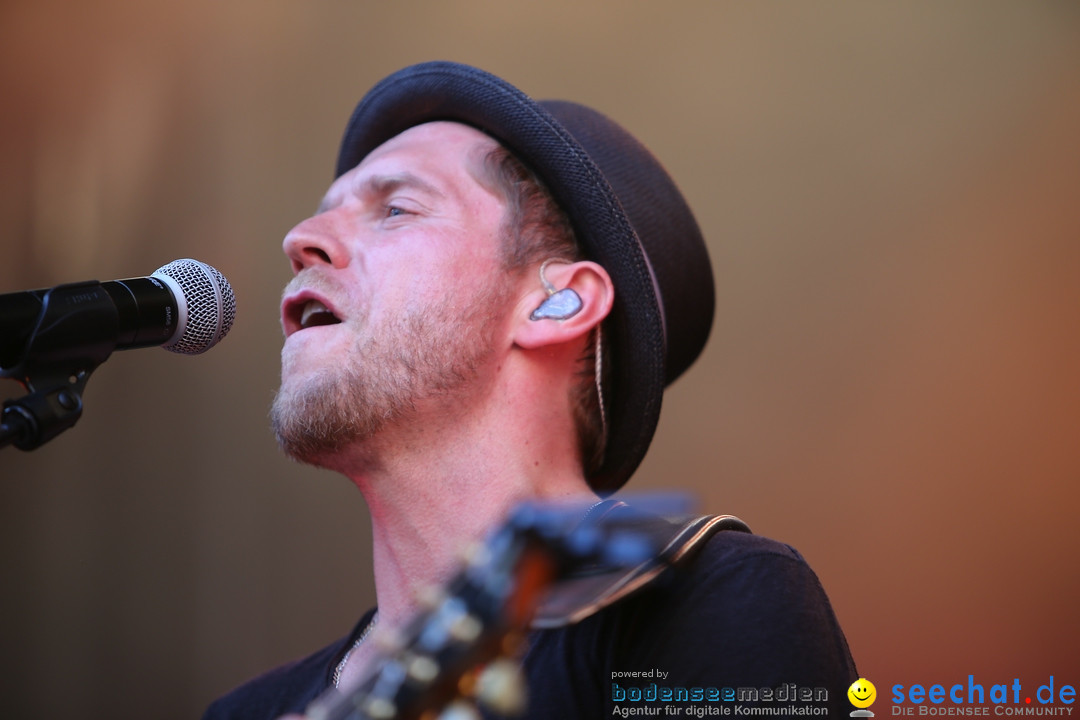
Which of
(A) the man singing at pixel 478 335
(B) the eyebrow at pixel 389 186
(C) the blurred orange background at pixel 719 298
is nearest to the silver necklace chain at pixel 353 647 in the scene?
(A) the man singing at pixel 478 335

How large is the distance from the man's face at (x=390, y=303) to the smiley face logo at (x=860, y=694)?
684mm

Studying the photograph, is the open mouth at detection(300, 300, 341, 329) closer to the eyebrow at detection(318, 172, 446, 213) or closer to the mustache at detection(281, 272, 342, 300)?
the mustache at detection(281, 272, 342, 300)

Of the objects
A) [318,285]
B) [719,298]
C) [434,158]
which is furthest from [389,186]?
[719,298]

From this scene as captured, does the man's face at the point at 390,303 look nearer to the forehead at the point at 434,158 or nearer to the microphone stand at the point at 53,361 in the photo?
the forehead at the point at 434,158

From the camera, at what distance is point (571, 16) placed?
112 inches

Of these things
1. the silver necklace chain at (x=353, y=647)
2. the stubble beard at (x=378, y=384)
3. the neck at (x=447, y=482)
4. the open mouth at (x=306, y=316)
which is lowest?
the silver necklace chain at (x=353, y=647)

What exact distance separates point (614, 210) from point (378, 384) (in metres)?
0.47

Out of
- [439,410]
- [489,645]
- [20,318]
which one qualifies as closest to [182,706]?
[439,410]

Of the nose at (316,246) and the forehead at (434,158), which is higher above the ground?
the forehead at (434,158)

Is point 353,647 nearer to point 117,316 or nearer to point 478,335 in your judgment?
point 478,335

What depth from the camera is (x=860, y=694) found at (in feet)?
3.80

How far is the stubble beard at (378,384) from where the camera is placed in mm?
1451

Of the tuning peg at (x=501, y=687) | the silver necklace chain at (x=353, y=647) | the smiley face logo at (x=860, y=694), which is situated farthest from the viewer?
the silver necklace chain at (x=353, y=647)

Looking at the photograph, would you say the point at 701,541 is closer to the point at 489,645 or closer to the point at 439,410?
the point at 439,410
